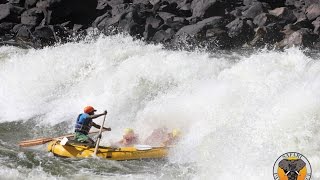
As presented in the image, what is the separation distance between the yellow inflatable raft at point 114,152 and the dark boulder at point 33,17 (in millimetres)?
14018

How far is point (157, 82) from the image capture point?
517 inches

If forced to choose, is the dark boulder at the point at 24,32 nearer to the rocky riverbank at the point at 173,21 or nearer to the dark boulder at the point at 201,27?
the rocky riverbank at the point at 173,21

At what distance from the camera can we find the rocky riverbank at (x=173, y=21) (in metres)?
18.3

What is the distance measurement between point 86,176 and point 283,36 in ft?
39.4

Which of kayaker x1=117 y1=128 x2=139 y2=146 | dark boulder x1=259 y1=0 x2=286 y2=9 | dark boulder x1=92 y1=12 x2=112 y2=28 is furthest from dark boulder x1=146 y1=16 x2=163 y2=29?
kayaker x1=117 y1=128 x2=139 y2=146

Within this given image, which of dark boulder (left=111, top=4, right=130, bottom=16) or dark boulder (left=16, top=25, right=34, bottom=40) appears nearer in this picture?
dark boulder (left=16, top=25, right=34, bottom=40)

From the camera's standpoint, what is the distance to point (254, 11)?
2041 cm

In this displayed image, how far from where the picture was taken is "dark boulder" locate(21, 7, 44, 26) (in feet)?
73.9

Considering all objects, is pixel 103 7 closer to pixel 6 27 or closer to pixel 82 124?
pixel 6 27

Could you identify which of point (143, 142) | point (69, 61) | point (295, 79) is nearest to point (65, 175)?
point (143, 142)

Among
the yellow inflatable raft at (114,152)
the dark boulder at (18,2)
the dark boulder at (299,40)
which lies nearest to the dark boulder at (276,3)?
the dark boulder at (299,40)

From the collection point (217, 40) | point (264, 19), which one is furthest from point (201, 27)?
point (264, 19)

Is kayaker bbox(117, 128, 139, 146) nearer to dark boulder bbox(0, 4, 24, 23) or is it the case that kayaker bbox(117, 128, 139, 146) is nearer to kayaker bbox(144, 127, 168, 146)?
kayaker bbox(144, 127, 168, 146)

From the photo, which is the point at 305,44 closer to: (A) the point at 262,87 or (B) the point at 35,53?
(A) the point at 262,87
